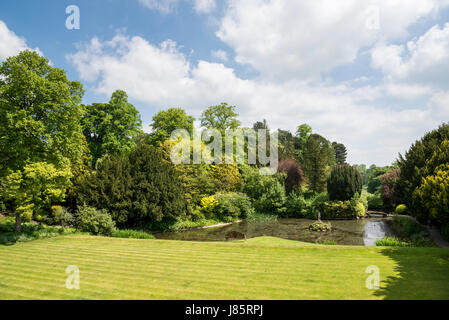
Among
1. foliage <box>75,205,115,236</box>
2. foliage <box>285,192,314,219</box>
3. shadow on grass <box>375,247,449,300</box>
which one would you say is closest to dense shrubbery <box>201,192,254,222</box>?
foliage <box>285,192,314,219</box>

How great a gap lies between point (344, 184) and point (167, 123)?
85.9 ft

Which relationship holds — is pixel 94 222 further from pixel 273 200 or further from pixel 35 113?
pixel 273 200

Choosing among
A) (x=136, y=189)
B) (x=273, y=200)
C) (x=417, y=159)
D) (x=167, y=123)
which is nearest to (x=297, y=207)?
(x=273, y=200)

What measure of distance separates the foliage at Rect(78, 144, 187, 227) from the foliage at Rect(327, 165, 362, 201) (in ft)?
62.3

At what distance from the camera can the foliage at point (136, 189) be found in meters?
19.7

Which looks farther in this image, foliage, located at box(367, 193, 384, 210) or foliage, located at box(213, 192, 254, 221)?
foliage, located at box(367, 193, 384, 210)

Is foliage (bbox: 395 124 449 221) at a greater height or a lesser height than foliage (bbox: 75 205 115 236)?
greater

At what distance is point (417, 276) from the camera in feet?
24.6

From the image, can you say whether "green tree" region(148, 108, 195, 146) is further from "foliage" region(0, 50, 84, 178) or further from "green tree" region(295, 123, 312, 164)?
"green tree" region(295, 123, 312, 164)

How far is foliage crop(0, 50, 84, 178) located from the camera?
13.9 metres

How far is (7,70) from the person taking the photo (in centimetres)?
1402

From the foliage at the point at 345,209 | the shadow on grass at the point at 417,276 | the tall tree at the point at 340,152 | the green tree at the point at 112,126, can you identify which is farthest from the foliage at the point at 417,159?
the tall tree at the point at 340,152
